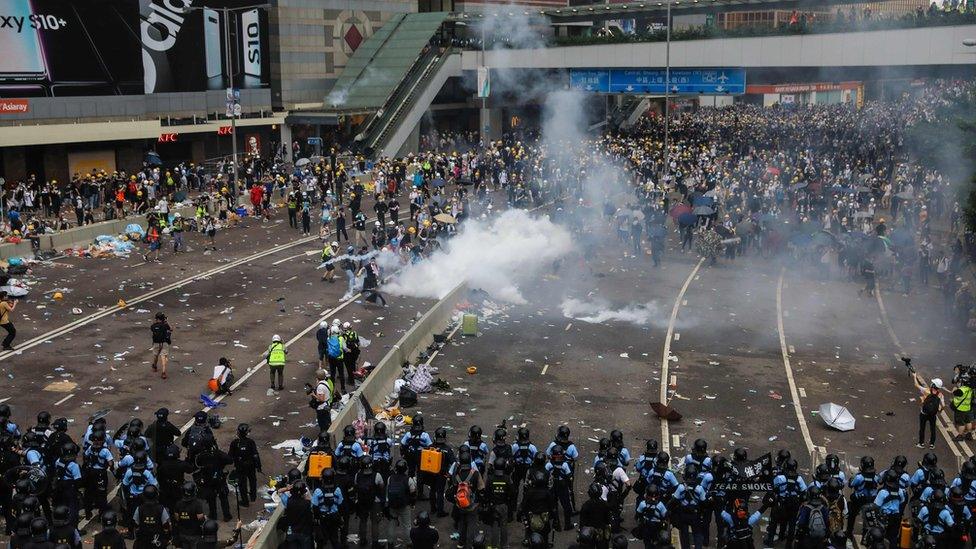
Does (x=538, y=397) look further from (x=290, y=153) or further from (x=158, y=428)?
(x=290, y=153)

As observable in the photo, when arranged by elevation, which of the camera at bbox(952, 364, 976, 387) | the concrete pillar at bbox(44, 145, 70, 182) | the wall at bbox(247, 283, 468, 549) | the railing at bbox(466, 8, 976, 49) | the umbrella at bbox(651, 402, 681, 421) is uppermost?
the railing at bbox(466, 8, 976, 49)

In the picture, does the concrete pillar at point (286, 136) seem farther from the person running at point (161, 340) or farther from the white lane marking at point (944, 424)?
the white lane marking at point (944, 424)

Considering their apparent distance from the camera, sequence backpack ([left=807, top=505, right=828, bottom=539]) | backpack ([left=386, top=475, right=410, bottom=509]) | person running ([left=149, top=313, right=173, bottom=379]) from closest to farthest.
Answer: backpack ([left=807, top=505, right=828, bottom=539]), backpack ([left=386, top=475, right=410, bottom=509]), person running ([left=149, top=313, right=173, bottom=379])

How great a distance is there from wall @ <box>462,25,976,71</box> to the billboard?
42.5ft

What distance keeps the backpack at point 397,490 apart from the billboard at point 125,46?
105ft

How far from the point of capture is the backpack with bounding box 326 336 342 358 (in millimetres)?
19156

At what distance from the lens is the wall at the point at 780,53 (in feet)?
137

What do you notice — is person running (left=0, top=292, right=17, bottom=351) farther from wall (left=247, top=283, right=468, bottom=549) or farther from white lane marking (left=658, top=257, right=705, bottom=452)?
white lane marking (left=658, top=257, right=705, bottom=452)

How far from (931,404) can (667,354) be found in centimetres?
696

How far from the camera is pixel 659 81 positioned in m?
52.8

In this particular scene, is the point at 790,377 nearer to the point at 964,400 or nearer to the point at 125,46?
the point at 964,400

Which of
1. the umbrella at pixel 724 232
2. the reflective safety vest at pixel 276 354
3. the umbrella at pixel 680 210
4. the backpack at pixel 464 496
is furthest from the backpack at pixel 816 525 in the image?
the umbrella at pixel 680 210

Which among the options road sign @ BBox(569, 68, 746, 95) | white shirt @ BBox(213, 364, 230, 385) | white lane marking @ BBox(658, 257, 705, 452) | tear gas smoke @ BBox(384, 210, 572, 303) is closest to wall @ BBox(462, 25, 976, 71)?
road sign @ BBox(569, 68, 746, 95)

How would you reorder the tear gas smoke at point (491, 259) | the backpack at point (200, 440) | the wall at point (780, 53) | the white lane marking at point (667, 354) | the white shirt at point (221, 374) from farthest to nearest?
1. the wall at point (780, 53)
2. the tear gas smoke at point (491, 259)
3. the white shirt at point (221, 374)
4. the white lane marking at point (667, 354)
5. the backpack at point (200, 440)
